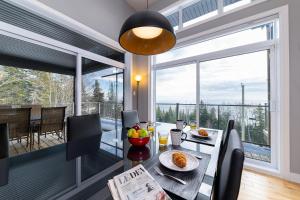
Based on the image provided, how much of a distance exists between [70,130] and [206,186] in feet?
4.91

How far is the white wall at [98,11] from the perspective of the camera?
2.40 m

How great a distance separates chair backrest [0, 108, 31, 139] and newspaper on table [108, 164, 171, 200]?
8.59ft

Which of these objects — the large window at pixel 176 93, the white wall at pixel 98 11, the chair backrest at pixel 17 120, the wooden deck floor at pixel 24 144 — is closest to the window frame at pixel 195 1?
the large window at pixel 176 93

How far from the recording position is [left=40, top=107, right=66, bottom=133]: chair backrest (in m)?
2.79

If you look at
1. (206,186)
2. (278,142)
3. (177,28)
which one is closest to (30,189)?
(206,186)

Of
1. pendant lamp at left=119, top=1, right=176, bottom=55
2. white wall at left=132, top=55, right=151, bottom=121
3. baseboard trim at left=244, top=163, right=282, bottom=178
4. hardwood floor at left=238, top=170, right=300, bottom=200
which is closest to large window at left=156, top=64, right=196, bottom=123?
white wall at left=132, top=55, right=151, bottom=121

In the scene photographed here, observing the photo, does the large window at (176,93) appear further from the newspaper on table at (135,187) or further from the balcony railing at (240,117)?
the newspaper on table at (135,187)

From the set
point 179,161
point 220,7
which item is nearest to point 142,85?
point 220,7

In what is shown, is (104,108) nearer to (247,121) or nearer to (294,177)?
(247,121)

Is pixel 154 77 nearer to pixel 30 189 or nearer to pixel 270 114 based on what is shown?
pixel 270 114

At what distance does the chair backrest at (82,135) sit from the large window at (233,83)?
2296 millimetres

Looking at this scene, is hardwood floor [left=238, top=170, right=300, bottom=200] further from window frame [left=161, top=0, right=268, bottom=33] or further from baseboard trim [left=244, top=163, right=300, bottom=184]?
window frame [left=161, top=0, right=268, bottom=33]

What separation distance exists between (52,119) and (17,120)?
562mm

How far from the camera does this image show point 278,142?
227 cm
